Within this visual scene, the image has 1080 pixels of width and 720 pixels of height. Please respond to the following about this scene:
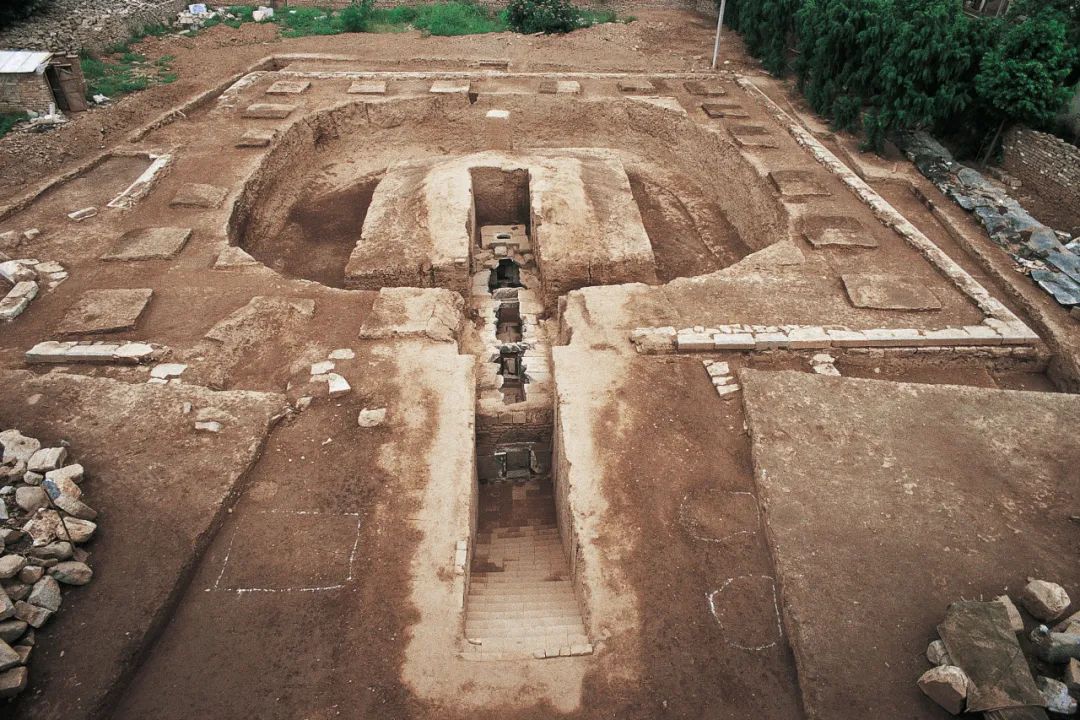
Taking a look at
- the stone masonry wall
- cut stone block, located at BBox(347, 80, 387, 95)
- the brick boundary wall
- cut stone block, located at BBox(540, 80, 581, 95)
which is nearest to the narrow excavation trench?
cut stone block, located at BBox(540, 80, 581, 95)

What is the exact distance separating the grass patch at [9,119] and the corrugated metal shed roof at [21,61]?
674 millimetres

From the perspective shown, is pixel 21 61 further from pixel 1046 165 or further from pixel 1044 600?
pixel 1046 165

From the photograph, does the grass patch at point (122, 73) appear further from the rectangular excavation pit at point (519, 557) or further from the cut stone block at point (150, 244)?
the rectangular excavation pit at point (519, 557)

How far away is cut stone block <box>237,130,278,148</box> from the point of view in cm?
1022

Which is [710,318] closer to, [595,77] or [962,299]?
[962,299]

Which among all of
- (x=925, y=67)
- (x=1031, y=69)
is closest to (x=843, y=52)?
(x=925, y=67)

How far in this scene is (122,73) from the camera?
1388 cm

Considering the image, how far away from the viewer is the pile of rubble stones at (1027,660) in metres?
3.27

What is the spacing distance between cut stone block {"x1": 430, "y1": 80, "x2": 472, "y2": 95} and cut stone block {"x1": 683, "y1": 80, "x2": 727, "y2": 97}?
4.61 m

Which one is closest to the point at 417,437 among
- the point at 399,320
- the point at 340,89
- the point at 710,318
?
the point at 399,320

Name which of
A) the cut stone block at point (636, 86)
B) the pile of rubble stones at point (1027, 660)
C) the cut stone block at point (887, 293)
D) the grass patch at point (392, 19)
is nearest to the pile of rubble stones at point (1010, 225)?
the cut stone block at point (887, 293)

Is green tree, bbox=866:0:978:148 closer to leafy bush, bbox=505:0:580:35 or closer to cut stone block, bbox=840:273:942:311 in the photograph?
cut stone block, bbox=840:273:942:311

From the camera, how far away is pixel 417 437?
5219mm

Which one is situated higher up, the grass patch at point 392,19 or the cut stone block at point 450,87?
the grass patch at point 392,19
